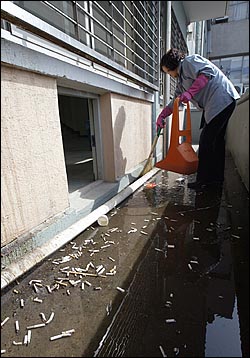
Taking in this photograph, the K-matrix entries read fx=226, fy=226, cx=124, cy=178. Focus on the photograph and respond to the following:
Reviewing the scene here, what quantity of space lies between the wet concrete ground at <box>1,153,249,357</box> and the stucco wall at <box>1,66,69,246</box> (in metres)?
0.31

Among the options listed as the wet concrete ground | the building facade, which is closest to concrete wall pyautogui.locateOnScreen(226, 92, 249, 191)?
the wet concrete ground

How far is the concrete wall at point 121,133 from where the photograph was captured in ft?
8.06

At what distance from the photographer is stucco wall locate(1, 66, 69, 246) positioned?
119 cm

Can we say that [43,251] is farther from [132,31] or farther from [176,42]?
[176,42]

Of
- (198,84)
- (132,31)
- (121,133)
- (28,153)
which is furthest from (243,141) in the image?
(28,153)

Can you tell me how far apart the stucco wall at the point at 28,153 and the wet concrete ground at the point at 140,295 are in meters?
0.31

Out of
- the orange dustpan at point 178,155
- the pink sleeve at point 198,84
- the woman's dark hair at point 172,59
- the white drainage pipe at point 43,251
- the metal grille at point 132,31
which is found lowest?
the white drainage pipe at point 43,251

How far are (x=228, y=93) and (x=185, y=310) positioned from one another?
2.19 m

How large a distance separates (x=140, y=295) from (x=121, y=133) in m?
1.97

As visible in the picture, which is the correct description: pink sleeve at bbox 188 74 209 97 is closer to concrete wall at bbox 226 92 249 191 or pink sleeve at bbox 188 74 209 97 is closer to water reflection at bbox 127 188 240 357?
concrete wall at bbox 226 92 249 191

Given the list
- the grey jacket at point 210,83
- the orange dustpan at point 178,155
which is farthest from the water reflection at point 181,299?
the grey jacket at point 210,83

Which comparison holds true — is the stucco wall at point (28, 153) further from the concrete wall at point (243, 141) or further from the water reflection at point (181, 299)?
A: the concrete wall at point (243, 141)

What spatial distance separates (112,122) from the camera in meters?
2.45

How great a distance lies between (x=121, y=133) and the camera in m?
Answer: 2.71
